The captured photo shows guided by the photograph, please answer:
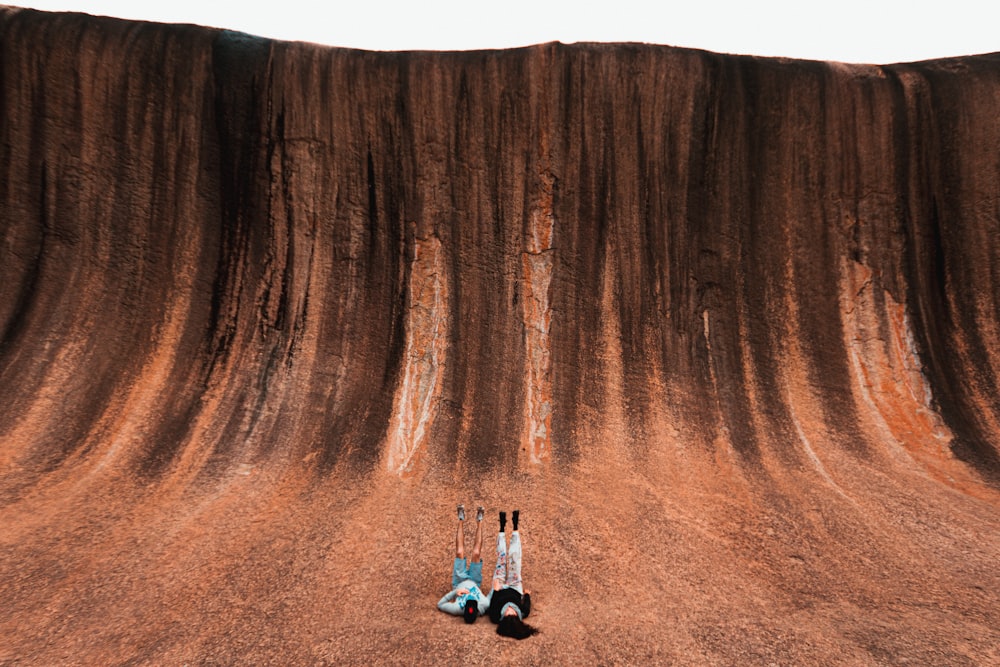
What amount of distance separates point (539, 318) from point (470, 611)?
17.1ft

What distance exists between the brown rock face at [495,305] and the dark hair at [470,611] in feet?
4.49

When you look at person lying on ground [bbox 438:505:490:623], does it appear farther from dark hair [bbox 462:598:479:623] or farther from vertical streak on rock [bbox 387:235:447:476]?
vertical streak on rock [bbox 387:235:447:476]

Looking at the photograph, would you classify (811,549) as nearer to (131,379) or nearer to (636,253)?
(636,253)

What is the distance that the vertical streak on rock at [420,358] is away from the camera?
364 inches

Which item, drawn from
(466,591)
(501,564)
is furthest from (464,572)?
(501,564)

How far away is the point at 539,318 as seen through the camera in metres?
10.3

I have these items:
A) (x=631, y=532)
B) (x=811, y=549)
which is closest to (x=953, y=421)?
(x=811, y=549)

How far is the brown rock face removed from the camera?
8086 millimetres

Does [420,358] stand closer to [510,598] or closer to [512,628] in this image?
[510,598]

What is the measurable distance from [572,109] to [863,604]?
7.65 metres

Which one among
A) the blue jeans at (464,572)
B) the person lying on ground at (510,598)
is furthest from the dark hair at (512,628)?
the blue jeans at (464,572)

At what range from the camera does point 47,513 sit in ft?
25.5

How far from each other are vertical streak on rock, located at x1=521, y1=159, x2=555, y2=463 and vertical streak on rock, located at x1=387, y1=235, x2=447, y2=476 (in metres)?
1.23

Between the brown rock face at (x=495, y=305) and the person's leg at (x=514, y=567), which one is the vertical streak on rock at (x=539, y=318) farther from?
the person's leg at (x=514, y=567)
